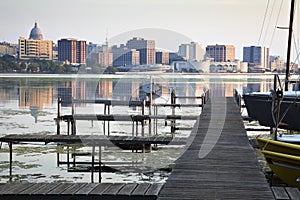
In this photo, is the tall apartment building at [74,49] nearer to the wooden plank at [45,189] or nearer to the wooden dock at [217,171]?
the wooden dock at [217,171]

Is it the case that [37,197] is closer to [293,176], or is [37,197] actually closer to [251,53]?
[293,176]

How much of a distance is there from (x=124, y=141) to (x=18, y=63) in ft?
295

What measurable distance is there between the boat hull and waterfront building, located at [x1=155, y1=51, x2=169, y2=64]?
8513 mm

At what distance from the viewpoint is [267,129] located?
1852 centimetres

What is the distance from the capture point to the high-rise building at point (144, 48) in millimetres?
22413

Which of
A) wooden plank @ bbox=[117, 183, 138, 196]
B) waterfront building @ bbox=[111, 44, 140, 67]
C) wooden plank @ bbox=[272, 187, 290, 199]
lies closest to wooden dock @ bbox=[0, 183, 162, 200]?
wooden plank @ bbox=[117, 183, 138, 196]

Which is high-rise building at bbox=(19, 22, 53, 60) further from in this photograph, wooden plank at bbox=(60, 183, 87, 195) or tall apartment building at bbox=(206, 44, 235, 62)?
wooden plank at bbox=(60, 183, 87, 195)

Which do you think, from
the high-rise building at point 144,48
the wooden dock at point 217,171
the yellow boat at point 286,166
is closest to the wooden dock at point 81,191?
the wooden dock at point 217,171

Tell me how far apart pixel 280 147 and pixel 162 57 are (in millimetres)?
16366

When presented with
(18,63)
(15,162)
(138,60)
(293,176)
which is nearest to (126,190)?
(293,176)

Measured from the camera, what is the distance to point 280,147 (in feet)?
29.8

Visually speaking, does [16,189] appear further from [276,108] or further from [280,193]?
[276,108]

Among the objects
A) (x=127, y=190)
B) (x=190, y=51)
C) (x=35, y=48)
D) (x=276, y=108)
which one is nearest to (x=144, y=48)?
(x=190, y=51)

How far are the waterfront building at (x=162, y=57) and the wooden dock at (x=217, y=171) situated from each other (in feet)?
45.9
